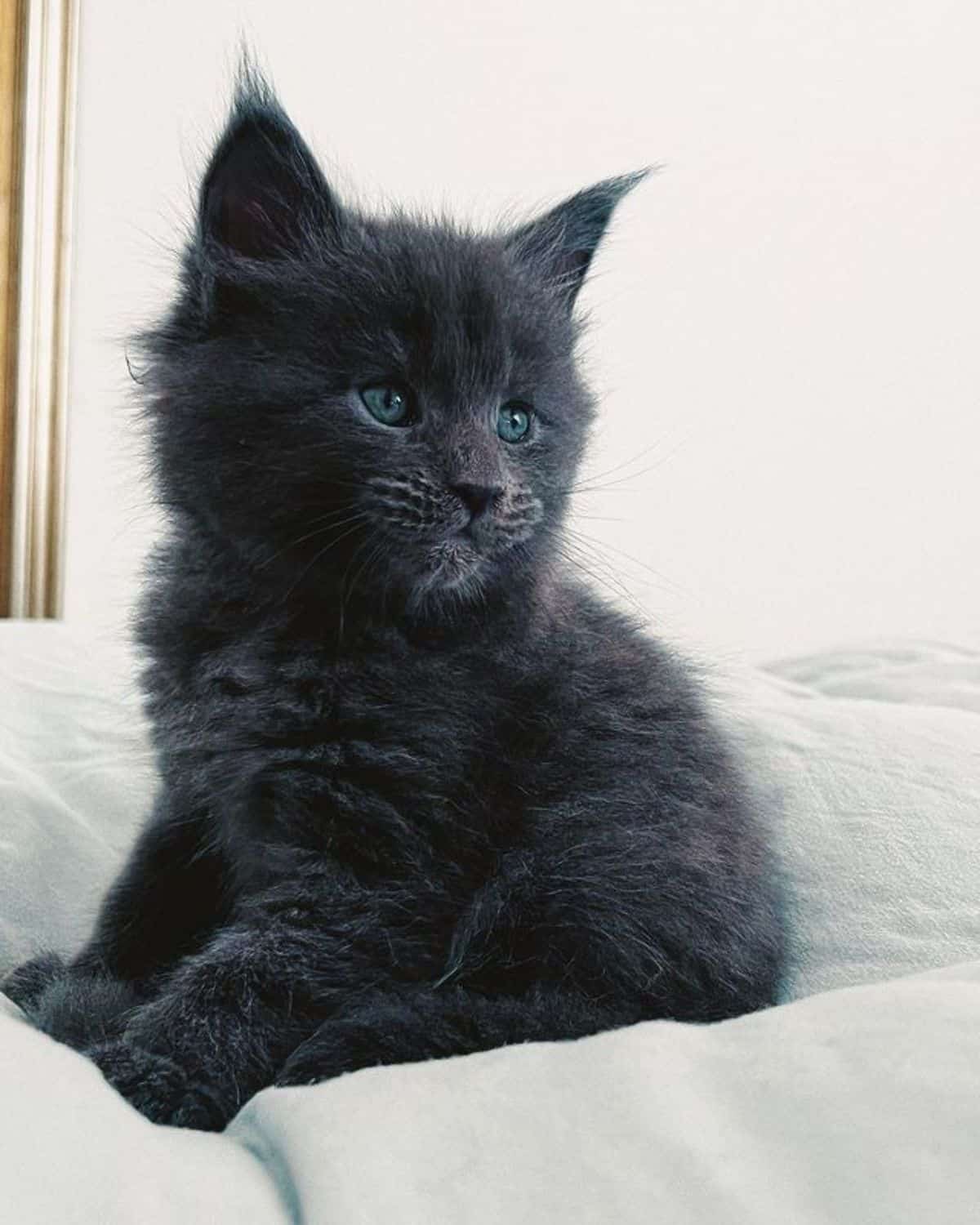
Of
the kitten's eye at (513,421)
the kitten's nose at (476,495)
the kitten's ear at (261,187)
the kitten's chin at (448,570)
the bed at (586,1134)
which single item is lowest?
the bed at (586,1134)

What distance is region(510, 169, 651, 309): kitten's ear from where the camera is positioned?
4.52ft

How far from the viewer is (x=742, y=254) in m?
3.83

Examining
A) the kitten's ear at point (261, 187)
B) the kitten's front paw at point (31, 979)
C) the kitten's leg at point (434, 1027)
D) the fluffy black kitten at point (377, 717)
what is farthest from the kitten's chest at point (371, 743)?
the kitten's ear at point (261, 187)

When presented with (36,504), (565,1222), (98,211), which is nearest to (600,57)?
(98,211)

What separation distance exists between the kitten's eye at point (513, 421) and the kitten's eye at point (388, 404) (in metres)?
0.10

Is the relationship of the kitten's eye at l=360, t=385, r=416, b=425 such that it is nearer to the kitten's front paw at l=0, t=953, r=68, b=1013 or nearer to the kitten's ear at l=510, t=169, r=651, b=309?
the kitten's ear at l=510, t=169, r=651, b=309

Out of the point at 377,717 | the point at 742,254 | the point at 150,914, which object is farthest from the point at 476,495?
the point at 742,254

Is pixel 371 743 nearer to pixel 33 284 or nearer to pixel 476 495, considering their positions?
pixel 476 495

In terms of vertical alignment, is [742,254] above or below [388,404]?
above

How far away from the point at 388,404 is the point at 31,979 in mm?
600

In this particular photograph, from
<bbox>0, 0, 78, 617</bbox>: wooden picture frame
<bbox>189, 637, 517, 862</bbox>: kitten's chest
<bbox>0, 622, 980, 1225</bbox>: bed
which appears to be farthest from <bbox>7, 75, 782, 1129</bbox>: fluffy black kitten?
<bbox>0, 0, 78, 617</bbox>: wooden picture frame

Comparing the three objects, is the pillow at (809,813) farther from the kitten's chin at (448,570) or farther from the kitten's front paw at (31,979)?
the kitten's chin at (448,570)

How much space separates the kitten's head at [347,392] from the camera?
44.1 inches

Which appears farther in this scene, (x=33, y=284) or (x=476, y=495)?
(x=33, y=284)
